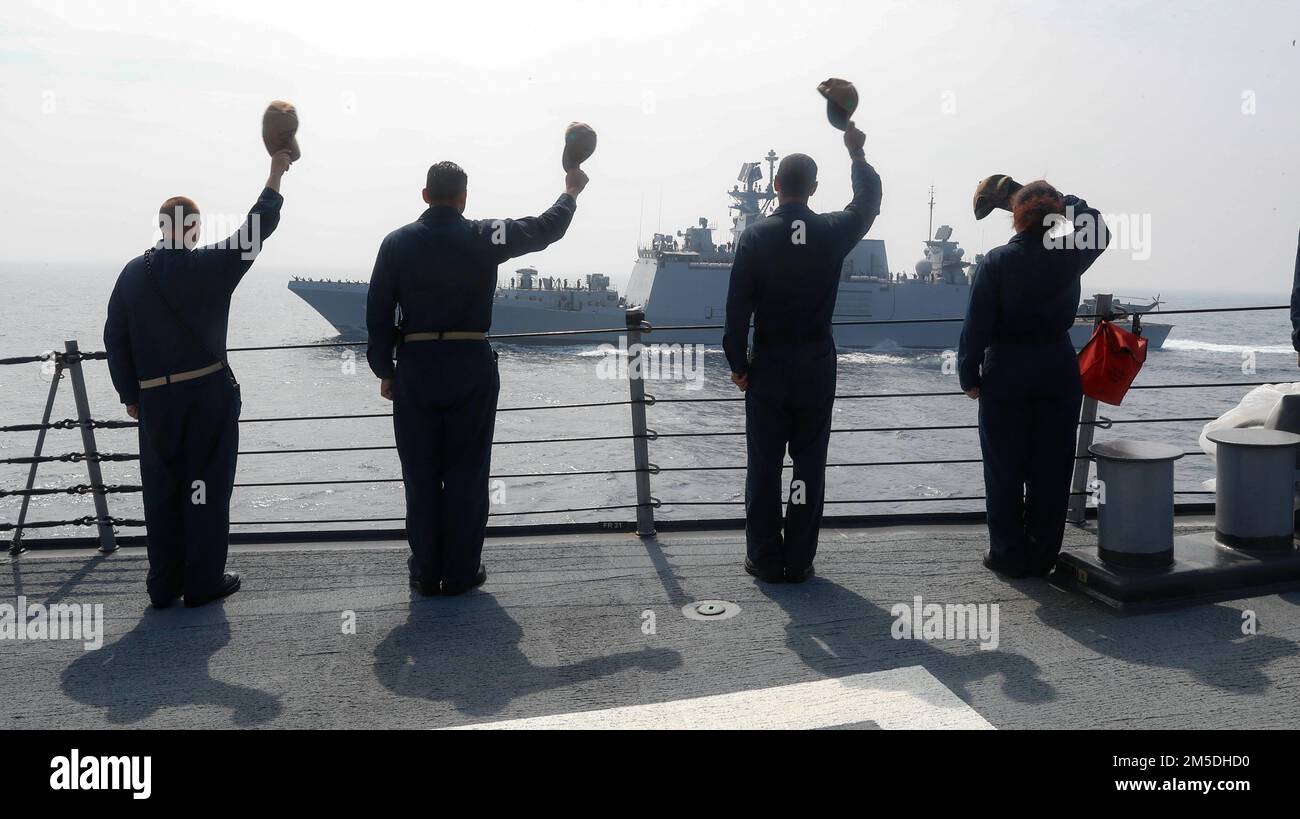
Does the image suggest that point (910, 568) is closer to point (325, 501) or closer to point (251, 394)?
point (325, 501)

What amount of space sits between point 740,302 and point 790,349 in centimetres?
26

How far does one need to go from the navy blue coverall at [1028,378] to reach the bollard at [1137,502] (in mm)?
198

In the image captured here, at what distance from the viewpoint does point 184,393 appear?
3.23m

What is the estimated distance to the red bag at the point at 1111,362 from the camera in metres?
3.52

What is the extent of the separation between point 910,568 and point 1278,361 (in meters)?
61.5

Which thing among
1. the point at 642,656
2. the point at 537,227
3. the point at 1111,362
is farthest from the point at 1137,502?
the point at 537,227

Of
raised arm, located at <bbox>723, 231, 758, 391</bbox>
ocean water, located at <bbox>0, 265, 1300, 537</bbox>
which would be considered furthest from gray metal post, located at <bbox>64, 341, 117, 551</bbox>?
raised arm, located at <bbox>723, 231, 758, 391</bbox>

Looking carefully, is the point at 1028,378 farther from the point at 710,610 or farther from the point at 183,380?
the point at 183,380

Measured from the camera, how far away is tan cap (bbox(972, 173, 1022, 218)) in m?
3.49

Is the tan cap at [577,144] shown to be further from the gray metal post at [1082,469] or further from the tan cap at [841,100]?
the gray metal post at [1082,469]

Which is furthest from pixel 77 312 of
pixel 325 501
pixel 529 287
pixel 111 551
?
pixel 111 551

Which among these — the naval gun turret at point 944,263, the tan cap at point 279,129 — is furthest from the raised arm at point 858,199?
the naval gun turret at point 944,263

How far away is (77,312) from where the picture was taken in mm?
88375
